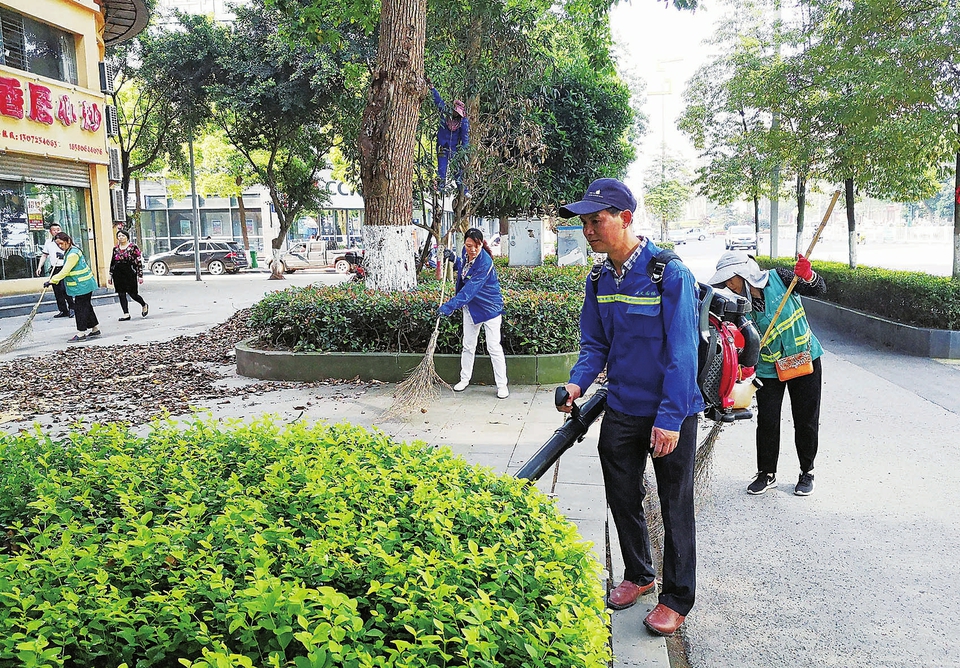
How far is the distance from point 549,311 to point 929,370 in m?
4.68

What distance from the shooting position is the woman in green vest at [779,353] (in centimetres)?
484

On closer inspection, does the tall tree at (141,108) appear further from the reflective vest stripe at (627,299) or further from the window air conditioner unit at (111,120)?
the reflective vest stripe at (627,299)

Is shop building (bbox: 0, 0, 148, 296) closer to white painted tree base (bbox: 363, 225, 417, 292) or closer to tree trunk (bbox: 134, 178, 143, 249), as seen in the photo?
white painted tree base (bbox: 363, 225, 417, 292)

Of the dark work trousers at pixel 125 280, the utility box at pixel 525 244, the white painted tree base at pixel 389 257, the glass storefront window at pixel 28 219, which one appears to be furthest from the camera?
the utility box at pixel 525 244

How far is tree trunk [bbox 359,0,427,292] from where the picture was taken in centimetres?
908

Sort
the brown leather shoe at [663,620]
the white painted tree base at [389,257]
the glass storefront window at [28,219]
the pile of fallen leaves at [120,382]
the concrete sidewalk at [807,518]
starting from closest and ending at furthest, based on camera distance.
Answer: the brown leather shoe at [663,620] → the concrete sidewalk at [807,518] → the pile of fallen leaves at [120,382] → the white painted tree base at [389,257] → the glass storefront window at [28,219]

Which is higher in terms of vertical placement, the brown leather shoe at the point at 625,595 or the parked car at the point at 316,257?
the parked car at the point at 316,257

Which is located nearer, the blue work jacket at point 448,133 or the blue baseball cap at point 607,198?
the blue baseball cap at point 607,198

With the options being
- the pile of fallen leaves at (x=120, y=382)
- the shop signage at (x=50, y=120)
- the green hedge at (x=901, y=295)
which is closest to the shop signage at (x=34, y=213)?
the shop signage at (x=50, y=120)

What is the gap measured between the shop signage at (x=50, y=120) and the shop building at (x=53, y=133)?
0.02 meters

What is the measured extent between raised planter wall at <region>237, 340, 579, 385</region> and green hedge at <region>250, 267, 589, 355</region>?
0.19 m

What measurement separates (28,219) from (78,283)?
280 inches

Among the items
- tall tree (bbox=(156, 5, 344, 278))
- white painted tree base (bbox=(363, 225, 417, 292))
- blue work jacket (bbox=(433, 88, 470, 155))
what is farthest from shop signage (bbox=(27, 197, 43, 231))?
white painted tree base (bbox=(363, 225, 417, 292))

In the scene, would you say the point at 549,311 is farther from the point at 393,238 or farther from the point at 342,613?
the point at 342,613
